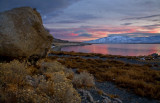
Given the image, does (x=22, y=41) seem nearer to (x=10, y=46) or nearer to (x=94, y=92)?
(x=10, y=46)

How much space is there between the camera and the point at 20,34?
568cm

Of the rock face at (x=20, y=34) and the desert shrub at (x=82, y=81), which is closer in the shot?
the desert shrub at (x=82, y=81)

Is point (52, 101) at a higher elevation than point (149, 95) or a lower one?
higher

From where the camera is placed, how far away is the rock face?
212 inches

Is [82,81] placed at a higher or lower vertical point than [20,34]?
lower

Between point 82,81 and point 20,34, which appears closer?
point 82,81

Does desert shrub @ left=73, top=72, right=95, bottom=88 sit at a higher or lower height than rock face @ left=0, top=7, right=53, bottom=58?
lower

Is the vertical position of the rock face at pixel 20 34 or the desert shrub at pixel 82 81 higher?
the rock face at pixel 20 34

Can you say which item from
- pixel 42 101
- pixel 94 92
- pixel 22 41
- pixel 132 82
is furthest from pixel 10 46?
pixel 132 82

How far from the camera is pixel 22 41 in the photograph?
570 cm

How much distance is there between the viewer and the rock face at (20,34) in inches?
212

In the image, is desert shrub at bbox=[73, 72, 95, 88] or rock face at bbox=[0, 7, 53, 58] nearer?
desert shrub at bbox=[73, 72, 95, 88]

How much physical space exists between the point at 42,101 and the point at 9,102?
0.82 meters

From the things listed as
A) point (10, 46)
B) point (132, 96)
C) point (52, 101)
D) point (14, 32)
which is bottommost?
point (132, 96)
